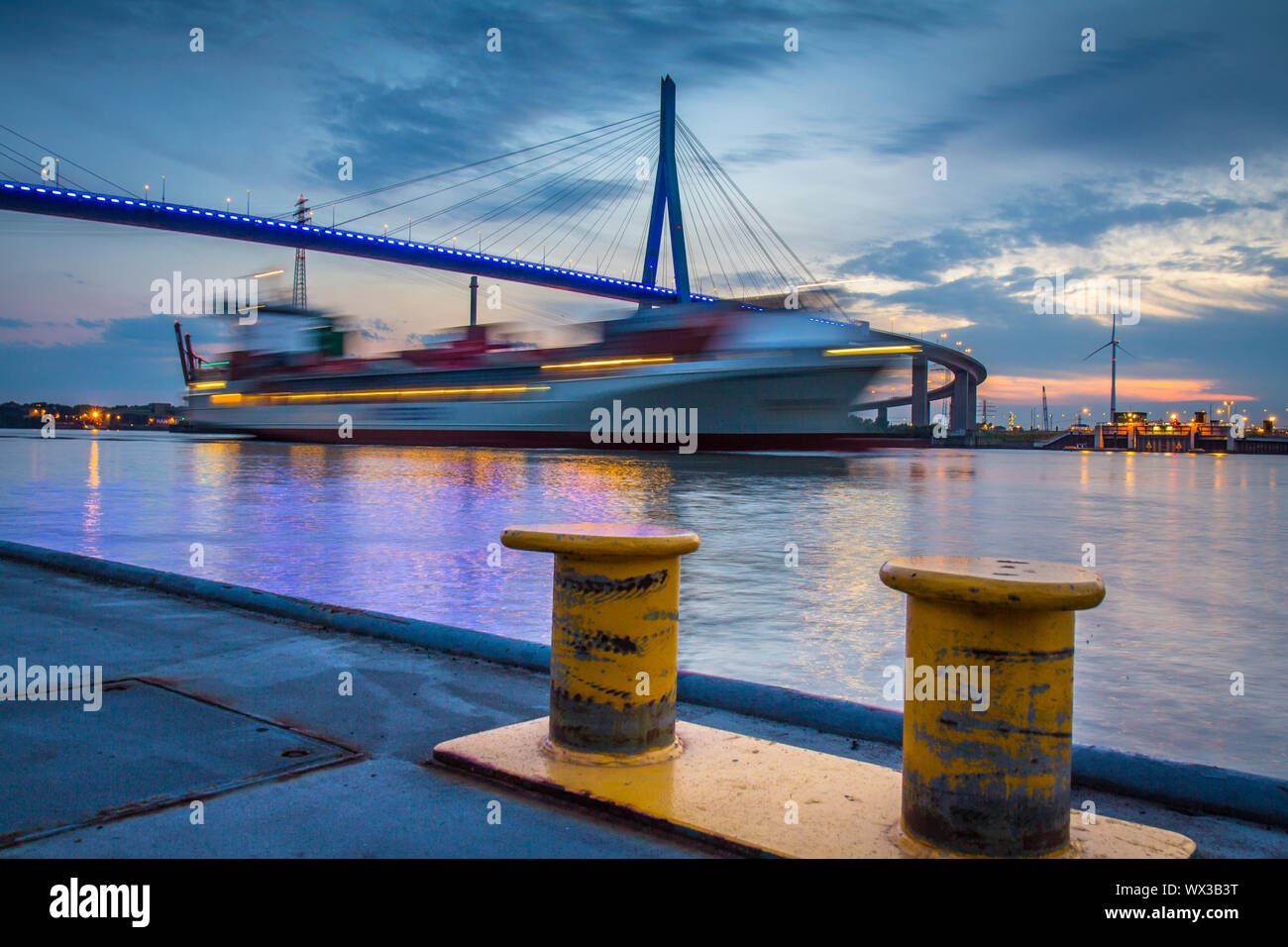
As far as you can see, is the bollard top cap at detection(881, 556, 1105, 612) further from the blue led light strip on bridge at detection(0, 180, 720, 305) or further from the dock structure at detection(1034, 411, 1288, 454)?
the dock structure at detection(1034, 411, 1288, 454)

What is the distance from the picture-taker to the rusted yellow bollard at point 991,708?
80.3 inches

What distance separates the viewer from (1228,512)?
12.5 m

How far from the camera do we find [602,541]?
104 inches

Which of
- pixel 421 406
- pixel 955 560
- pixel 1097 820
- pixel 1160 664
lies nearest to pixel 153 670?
pixel 955 560

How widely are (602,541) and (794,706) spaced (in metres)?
1.11

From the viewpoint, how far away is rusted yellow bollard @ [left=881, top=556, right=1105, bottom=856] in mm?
2039

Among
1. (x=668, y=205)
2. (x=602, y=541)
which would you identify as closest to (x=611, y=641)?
(x=602, y=541)

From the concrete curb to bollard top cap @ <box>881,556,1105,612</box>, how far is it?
0.81 metres

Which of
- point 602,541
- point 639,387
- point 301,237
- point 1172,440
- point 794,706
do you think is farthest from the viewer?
point 1172,440

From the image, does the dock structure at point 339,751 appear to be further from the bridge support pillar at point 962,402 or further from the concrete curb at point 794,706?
the bridge support pillar at point 962,402

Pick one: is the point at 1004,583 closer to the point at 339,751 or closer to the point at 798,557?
the point at 339,751

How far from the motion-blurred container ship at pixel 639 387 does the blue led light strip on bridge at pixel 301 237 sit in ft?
39.7

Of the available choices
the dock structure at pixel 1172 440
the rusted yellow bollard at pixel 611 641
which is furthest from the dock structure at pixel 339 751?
the dock structure at pixel 1172 440
